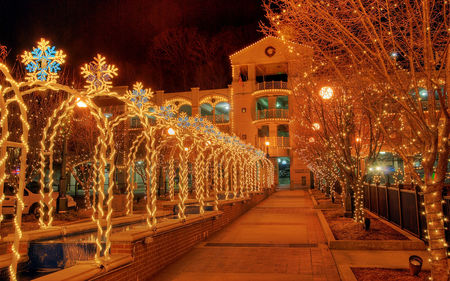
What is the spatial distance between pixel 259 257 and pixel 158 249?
2.36 metres

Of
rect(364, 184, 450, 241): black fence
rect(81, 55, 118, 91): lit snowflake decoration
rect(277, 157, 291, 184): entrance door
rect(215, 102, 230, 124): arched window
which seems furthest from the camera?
rect(277, 157, 291, 184): entrance door

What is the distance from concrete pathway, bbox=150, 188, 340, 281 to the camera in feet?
22.5

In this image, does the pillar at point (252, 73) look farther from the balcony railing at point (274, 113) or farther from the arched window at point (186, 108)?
the arched window at point (186, 108)

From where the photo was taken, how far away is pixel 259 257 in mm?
8203

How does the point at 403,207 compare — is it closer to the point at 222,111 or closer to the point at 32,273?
the point at 32,273

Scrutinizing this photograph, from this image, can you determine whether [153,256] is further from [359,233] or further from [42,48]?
[359,233]

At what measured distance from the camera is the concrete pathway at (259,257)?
6.86 meters

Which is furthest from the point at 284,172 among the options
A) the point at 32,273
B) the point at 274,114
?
the point at 32,273

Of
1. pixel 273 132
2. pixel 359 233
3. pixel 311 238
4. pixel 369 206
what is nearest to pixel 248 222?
pixel 311 238

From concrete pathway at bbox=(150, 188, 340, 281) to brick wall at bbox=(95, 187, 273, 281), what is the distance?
7.0 inches

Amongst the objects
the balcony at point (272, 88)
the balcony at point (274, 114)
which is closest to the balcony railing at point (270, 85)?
the balcony at point (272, 88)

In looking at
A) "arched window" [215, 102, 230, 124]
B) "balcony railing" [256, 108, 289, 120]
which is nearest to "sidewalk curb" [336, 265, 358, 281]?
"balcony railing" [256, 108, 289, 120]

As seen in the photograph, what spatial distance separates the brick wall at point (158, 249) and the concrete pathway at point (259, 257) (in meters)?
0.18

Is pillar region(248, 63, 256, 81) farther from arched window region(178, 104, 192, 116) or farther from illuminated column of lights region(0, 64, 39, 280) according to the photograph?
illuminated column of lights region(0, 64, 39, 280)
